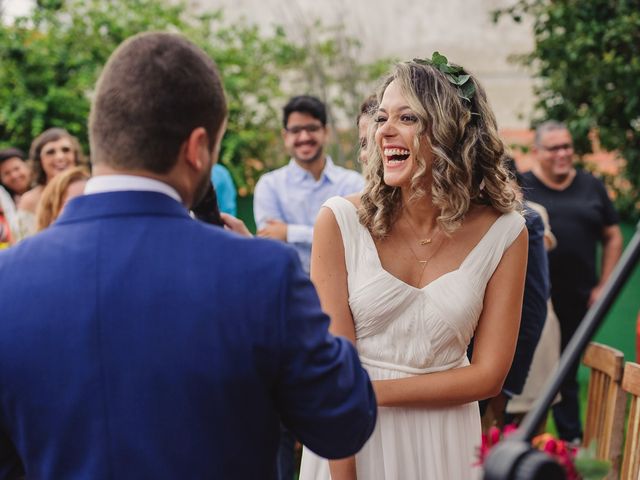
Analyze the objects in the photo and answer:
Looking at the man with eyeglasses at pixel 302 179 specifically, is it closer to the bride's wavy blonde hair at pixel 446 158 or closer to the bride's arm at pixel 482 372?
the bride's wavy blonde hair at pixel 446 158

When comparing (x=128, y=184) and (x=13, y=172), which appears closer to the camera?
(x=128, y=184)

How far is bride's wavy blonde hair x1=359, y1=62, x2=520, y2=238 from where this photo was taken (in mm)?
2787

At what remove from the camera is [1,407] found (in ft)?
5.57

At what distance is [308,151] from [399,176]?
3.37 meters

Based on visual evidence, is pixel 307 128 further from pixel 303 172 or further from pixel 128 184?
pixel 128 184

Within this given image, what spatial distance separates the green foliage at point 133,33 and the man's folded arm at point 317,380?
690cm

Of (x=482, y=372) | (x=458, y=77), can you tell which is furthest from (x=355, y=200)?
(x=482, y=372)

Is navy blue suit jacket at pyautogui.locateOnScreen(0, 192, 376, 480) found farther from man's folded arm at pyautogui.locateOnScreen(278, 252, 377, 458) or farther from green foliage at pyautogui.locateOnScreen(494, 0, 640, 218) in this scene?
green foliage at pyautogui.locateOnScreen(494, 0, 640, 218)

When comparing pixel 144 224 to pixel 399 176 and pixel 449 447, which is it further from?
pixel 449 447

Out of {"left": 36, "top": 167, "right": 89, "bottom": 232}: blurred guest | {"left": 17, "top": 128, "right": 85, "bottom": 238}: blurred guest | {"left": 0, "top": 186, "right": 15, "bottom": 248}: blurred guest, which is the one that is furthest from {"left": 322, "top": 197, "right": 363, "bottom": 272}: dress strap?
{"left": 0, "top": 186, "right": 15, "bottom": 248}: blurred guest

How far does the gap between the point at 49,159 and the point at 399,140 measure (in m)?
4.04

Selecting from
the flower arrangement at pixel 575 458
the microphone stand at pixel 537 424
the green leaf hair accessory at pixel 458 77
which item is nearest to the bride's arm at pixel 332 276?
the green leaf hair accessory at pixel 458 77

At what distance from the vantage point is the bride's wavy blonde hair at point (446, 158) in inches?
110

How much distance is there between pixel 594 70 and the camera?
290 inches
